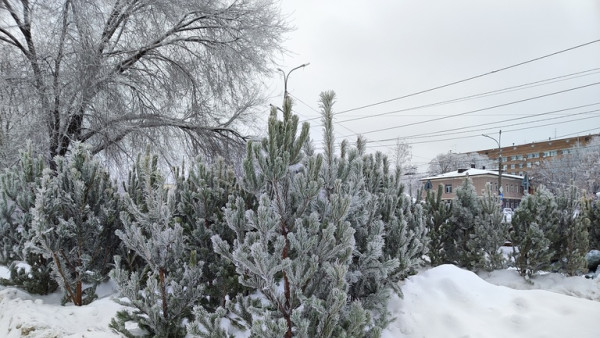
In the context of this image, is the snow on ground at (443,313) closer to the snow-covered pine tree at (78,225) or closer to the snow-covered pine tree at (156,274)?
the snow-covered pine tree at (78,225)

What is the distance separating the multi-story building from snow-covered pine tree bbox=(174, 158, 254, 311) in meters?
74.2

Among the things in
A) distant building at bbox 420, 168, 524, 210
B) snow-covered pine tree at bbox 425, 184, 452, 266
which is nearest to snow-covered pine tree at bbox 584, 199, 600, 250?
snow-covered pine tree at bbox 425, 184, 452, 266

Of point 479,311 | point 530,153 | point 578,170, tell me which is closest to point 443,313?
point 479,311

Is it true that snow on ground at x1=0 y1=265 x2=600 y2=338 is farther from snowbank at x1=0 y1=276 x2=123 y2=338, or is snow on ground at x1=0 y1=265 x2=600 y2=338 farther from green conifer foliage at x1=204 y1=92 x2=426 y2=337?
green conifer foliage at x1=204 y1=92 x2=426 y2=337

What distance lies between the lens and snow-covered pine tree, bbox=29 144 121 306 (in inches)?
149

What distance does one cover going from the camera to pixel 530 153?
3140 inches

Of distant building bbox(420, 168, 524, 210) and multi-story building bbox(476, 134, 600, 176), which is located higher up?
multi-story building bbox(476, 134, 600, 176)

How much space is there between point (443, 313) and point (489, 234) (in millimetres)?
3527

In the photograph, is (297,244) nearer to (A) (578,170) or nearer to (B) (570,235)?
(B) (570,235)

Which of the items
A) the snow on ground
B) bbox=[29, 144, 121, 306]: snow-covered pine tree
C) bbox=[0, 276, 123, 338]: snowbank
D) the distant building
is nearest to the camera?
bbox=[0, 276, 123, 338]: snowbank

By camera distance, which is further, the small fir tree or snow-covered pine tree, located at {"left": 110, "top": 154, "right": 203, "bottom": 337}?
snow-covered pine tree, located at {"left": 110, "top": 154, "right": 203, "bottom": 337}

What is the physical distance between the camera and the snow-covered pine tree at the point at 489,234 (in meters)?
6.86

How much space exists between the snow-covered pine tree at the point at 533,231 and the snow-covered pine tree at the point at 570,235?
0.23m

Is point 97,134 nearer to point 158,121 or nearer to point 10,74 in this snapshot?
point 158,121
